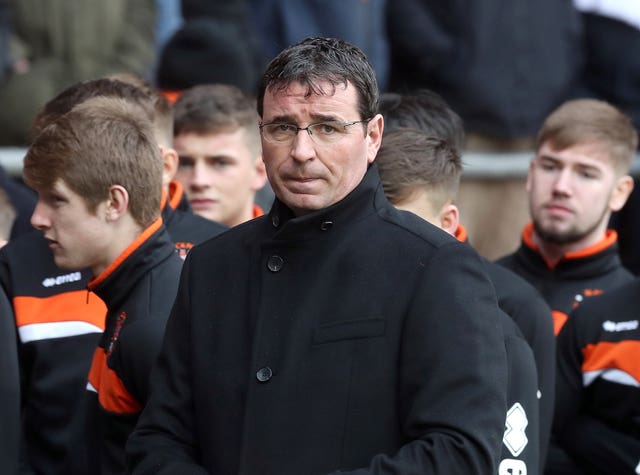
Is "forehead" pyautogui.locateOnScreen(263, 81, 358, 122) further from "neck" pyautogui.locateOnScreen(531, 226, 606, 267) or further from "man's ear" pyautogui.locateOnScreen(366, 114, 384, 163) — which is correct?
"neck" pyautogui.locateOnScreen(531, 226, 606, 267)

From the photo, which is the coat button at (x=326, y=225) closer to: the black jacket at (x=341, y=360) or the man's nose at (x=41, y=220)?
the black jacket at (x=341, y=360)

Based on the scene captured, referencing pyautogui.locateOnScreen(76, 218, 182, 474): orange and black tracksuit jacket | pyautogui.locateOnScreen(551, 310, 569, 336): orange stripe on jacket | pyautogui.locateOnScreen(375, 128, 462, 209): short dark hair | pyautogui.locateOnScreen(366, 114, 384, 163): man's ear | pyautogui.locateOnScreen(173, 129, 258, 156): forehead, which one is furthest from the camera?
pyautogui.locateOnScreen(173, 129, 258, 156): forehead

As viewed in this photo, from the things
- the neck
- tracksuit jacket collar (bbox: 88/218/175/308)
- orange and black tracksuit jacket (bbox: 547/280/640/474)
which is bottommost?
orange and black tracksuit jacket (bbox: 547/280/640/474)

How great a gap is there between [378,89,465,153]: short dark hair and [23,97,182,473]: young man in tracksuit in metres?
1.09

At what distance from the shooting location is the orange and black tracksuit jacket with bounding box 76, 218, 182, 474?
369 centimetres

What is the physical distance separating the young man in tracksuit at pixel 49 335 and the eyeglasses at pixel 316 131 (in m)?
1.42

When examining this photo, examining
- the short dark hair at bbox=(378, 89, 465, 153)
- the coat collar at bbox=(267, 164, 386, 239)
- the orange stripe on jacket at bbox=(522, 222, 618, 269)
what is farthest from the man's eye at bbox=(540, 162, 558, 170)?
the coat collar at bbox=(267, 164, 386, 239)

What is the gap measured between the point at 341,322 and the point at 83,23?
4658 millimetres

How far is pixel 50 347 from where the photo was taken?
177 inches

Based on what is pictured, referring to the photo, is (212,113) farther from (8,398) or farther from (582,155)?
(8,398)

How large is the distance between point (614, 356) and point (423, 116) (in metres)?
1.08

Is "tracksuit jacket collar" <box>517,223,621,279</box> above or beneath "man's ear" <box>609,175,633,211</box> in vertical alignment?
beneath

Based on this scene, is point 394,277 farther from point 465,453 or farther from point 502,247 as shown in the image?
point 502,247

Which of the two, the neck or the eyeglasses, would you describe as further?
the neck
